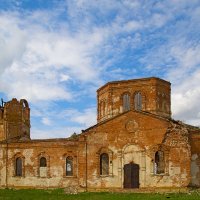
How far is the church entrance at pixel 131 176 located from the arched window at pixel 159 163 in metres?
1.40

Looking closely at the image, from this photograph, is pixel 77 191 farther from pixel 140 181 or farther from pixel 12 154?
pixel 12 154

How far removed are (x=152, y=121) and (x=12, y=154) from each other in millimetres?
12381

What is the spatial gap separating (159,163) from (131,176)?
89.5 inches

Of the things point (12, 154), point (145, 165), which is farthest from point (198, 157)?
point (12, 154)

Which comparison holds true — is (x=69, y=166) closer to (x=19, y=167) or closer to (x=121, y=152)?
(x=19, y=167)

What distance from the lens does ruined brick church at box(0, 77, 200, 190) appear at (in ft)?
93.9

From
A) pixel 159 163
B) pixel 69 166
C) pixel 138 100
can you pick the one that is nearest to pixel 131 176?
pixel 159 163

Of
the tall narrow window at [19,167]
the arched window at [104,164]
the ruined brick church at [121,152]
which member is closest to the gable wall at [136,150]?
the ruined brick church at [121,152]

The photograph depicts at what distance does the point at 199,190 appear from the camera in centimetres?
2706

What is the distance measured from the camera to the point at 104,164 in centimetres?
3064

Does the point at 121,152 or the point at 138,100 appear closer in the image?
the point at 121,152

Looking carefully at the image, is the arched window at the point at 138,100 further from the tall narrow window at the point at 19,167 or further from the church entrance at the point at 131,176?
the tall narrow window at the point at 19,167

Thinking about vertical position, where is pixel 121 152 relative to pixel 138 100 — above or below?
below

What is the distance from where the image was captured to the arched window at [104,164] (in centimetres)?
3052
